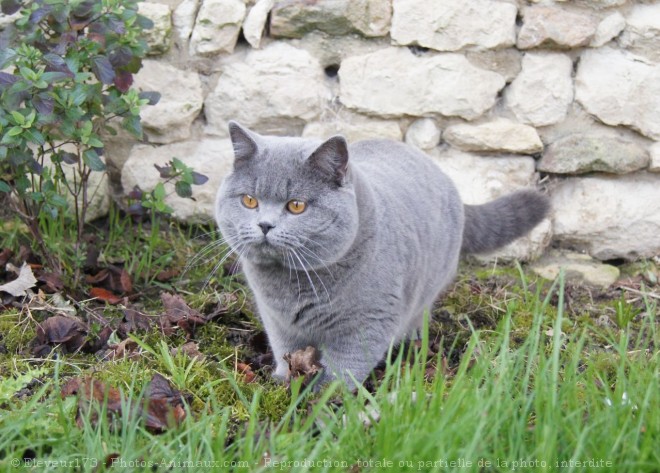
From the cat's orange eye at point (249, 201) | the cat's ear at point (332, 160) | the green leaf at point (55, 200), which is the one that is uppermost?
the cat's ear at point (332, 160)

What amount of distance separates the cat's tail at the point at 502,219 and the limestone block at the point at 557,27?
26.5 inches

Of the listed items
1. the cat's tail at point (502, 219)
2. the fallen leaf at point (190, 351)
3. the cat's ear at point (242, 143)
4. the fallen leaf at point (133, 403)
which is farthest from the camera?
the cat's tail at point (502, 219)

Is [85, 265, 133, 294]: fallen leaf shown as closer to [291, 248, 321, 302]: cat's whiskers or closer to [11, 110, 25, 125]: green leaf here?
[11, 110, 25, 125]: green leaf

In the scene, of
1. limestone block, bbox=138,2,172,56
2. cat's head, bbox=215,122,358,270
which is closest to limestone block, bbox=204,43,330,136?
limestone block, bbox=138,2,172,56

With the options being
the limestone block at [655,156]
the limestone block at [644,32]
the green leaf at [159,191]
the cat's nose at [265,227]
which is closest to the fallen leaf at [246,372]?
the cat's nose at [265,227]

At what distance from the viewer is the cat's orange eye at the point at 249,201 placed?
2.26 meters

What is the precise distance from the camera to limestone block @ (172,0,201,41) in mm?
3230

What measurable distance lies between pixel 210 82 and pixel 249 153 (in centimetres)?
113

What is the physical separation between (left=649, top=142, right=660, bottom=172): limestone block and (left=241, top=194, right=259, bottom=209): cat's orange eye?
6.26 feet

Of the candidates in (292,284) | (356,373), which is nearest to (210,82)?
(292,284)

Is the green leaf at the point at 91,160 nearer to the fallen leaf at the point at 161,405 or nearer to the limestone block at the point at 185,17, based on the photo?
the limestone block at the point at 185,17

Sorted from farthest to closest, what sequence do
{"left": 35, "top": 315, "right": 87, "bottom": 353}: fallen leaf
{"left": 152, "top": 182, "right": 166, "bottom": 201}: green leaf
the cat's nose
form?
{"left": 152, "top": 182, "right": 166, "bottom": 201}: green leaf, {"left": 35, "top": 315, "right": 87, "bottom": 353}: fallen leaf, the cat's nose

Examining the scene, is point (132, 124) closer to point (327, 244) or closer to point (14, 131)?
point (14, 131)

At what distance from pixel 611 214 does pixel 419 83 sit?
1031 millimetres
